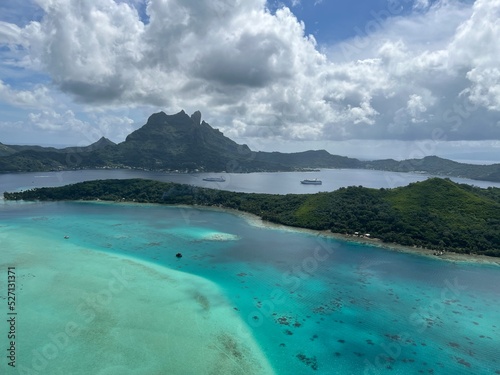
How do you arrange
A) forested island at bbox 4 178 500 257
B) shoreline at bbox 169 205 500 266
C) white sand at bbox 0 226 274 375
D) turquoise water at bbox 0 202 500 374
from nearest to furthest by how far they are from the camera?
white sand at bbox 0 226 274 375 < turquoise water at bbox 0 202 500 374 < shoreline at bbox 169 205 500 266 < forested island at bbox 4 178 500 257

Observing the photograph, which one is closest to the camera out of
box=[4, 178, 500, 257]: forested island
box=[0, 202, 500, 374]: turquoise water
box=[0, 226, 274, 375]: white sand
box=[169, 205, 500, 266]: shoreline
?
box=[0, 226, 274, 375]: white sand

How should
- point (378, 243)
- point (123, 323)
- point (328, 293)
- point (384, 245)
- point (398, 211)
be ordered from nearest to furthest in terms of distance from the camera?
point (123, 323)
point (328, 293)
point (384, 245)
point (378, 243)
point (398, 211)

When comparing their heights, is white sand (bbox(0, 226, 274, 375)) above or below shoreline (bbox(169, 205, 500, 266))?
below

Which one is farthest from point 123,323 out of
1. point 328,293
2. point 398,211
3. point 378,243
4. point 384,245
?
point 398,211

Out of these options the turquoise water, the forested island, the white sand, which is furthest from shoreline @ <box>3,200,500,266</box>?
the white sand

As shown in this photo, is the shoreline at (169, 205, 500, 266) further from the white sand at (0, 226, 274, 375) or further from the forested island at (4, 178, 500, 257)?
the white sand at (0, 226, 274, 375)

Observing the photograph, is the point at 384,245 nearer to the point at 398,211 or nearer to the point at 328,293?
the point at 398,211

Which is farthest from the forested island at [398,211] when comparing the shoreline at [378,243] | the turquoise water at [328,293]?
the turquoise water at [328,293]
